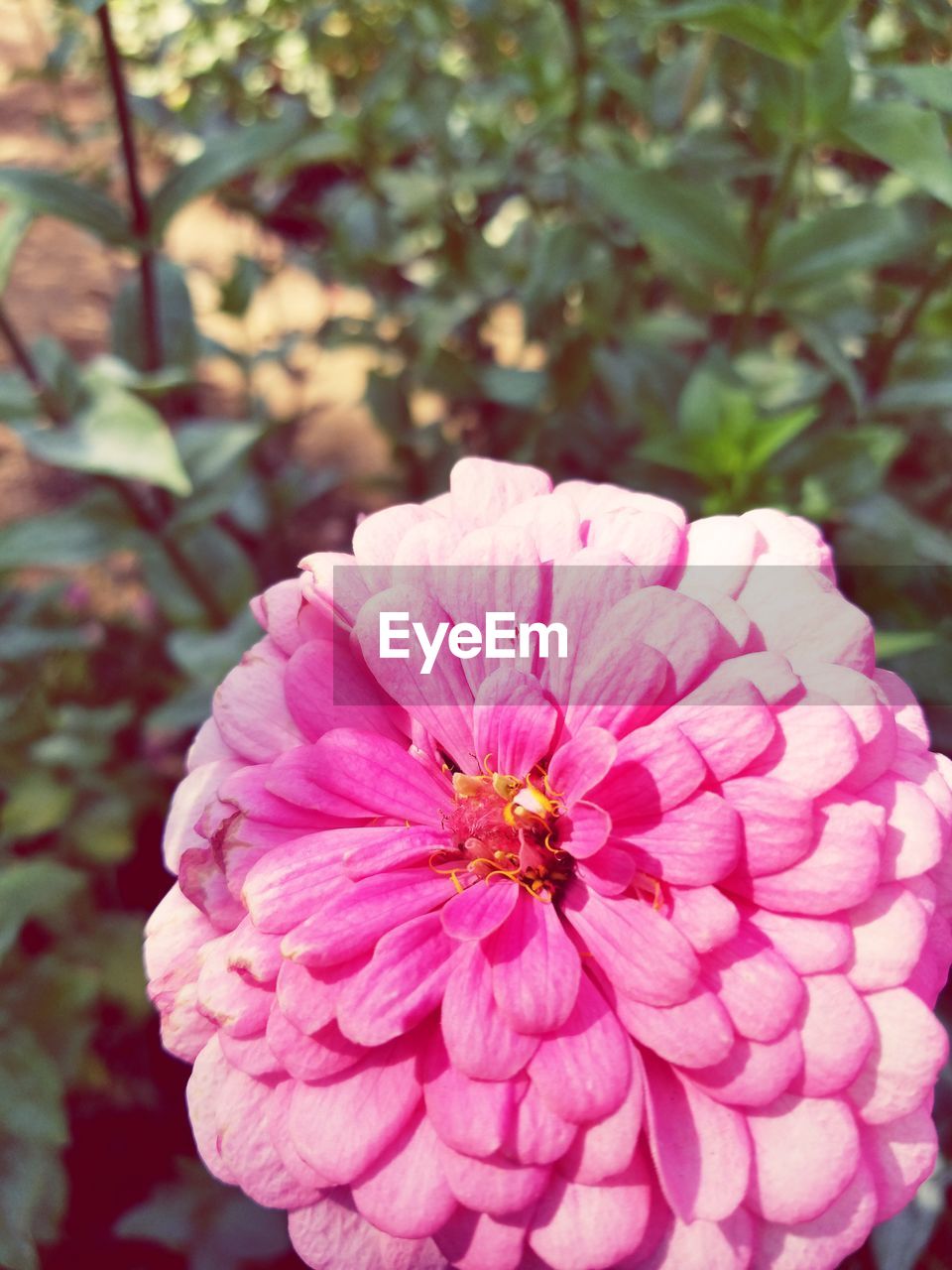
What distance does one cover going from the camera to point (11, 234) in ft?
3.61

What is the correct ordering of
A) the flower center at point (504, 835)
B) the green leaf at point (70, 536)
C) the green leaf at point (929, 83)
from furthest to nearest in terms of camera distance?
1. the green leaf at point (70, 536)
2. the green leaf at point (929, 83)
3. the flower center at point (504, 835)

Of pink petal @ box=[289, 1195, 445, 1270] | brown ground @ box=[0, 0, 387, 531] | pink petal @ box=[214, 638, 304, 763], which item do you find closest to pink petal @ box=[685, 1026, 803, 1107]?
pink petal @ box=[289, 1195, 445, 1270]

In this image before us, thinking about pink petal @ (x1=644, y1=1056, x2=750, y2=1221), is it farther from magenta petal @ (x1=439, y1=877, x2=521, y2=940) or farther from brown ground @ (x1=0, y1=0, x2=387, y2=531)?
brown ground @ (x1=0, y1=0, x2=387, y2=531)

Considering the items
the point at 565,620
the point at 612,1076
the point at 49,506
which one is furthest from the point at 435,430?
the point at 612,1076

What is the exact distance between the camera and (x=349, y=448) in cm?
242

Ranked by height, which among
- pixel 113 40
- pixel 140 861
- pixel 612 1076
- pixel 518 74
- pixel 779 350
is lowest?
pixel 140 861

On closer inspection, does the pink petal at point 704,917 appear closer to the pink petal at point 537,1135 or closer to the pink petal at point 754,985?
the pink petal at point 754,985

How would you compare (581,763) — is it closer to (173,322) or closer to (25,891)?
(25,891)

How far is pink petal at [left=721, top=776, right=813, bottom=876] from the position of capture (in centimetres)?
58

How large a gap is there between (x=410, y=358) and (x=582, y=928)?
53.7 inches

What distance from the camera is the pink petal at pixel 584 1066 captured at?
0.55 meters

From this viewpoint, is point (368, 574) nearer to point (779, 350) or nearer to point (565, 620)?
point (565, 620)

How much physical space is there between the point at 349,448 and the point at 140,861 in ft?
3.74

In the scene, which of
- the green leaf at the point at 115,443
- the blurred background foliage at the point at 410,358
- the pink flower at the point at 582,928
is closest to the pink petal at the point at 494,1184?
the pink flower at the point at 582,928
